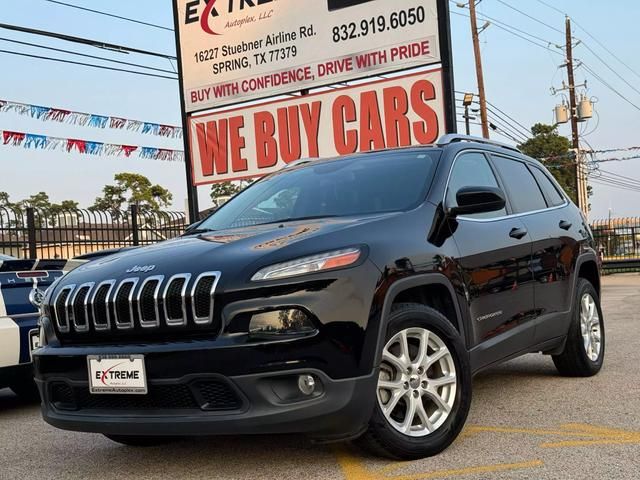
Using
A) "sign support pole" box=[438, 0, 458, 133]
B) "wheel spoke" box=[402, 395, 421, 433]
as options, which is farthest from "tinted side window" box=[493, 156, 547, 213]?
"sign support pole" box=[438, 0, 458, 133]

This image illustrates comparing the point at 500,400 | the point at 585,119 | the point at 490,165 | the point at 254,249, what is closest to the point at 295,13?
the point at 490,165

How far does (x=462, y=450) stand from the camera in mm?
3996

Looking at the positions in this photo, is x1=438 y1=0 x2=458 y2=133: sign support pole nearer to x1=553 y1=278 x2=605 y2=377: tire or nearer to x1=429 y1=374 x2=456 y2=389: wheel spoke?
x1=553 y1=278 x2=605 y2=377: tire

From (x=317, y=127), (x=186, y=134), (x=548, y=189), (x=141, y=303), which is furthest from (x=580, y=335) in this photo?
(x=186, y=134)

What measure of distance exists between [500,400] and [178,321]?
2.65 m

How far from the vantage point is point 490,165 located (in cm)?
537

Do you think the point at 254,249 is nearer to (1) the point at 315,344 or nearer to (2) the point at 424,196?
(1) the point at 315,344

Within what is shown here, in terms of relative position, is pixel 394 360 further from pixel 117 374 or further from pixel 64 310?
pixel 64 310

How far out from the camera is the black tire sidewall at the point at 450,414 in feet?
12.0

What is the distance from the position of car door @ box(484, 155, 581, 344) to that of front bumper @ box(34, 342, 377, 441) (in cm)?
214

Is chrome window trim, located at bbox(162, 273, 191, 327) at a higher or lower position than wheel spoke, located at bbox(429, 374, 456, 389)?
higher

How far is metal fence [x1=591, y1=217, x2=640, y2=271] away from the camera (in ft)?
83.4

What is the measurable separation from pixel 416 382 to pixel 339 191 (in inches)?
56.4

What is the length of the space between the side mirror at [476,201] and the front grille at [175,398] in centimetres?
169
